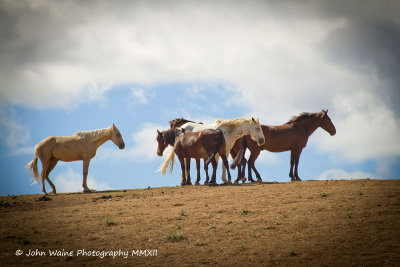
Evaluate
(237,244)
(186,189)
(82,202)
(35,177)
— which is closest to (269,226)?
(237,244)

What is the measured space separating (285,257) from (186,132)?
1042 centimetres

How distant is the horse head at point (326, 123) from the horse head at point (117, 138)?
9626mm

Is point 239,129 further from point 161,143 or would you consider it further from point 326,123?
point 326,123

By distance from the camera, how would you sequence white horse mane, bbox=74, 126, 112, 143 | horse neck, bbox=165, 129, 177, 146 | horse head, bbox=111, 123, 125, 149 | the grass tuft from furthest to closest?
horse neck, bbox=165, 129, 177, 146 → horse head, bbox=111, 123, 125, 149 → white horse mane, bbox=74, 126, 112, 143 → the grass tuft

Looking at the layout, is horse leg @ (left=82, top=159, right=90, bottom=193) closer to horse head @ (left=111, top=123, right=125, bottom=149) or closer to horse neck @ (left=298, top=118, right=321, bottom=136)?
horse head @ (left=111, top=123, right=125, bottom=149)

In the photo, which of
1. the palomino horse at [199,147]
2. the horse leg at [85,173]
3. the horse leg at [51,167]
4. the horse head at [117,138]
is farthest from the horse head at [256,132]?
the horse leg at [51,167]

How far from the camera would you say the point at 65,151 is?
2006 cm

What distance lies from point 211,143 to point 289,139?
13.1 feet

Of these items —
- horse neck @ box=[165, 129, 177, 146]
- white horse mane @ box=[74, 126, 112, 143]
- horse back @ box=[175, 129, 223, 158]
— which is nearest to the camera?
horse back @ box=[175, 129, 223, 158]

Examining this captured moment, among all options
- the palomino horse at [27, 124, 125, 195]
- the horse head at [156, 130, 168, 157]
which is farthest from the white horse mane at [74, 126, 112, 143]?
the horse head at [156, 130, 168, 157]

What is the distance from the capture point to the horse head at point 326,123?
847 inches

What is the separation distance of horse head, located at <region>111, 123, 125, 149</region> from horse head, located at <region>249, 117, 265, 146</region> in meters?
6.10

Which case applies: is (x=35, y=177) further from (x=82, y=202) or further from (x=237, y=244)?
(x=237, y=244)

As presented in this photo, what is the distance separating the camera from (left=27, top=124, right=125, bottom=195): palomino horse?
19984 mm
